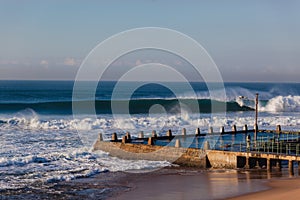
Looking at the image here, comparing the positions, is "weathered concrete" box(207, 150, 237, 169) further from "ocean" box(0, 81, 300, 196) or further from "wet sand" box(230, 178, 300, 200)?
"wet sand" box(230, 178, 300, 200)

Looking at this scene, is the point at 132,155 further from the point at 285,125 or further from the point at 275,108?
the point at 275,108

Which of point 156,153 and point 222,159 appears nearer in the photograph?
point 222,159

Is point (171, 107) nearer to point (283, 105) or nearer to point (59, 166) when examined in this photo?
point (283, 105)

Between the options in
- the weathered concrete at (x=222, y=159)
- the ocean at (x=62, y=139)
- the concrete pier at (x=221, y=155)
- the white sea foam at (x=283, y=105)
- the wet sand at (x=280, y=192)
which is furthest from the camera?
the white sea foam at (x=283, y=105)

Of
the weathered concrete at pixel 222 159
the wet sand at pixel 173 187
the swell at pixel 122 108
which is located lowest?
the wet sand at pixel 173 187

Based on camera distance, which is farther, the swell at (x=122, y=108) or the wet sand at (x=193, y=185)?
the swell at (x=122, y=108)

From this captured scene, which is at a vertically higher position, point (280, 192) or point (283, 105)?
point (283, 105)

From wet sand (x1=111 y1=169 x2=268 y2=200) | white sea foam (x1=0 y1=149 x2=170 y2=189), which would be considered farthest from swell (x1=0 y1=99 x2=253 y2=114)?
wet sand (x1=111 y1=169 x2=268 y2=200)

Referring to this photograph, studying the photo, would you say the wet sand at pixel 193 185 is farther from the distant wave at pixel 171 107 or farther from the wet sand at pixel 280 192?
the distant wave at pixel 171 107

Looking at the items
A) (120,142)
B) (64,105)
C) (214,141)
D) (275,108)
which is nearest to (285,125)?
(214,141)

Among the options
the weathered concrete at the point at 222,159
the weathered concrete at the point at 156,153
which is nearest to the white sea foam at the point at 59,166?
the weathered concrete at the point at 156,153

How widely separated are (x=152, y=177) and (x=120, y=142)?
25.7ft

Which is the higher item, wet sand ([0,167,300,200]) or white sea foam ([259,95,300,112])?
white sea foam ([259,95,300,112])

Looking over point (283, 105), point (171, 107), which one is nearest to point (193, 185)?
point (171, 107)
